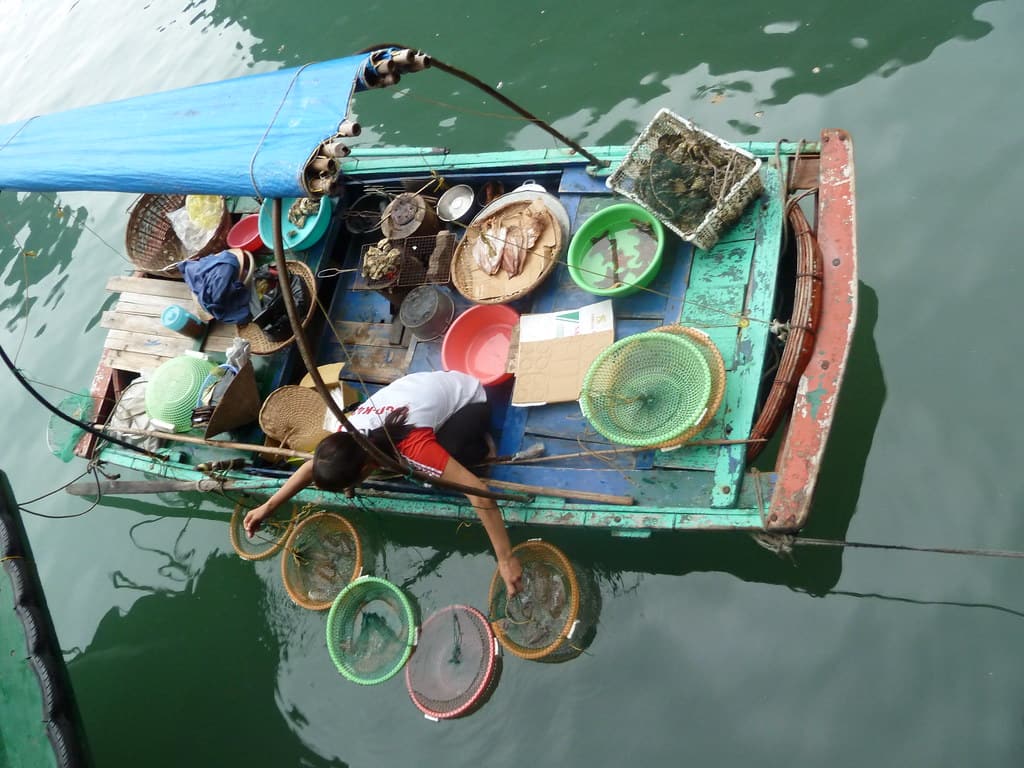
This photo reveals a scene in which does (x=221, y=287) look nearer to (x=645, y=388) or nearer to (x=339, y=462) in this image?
(x=339, y=462)

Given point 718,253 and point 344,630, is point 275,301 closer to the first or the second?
point 344,630

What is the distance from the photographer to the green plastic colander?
506cm

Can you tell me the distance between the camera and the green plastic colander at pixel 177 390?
5062 millimetres

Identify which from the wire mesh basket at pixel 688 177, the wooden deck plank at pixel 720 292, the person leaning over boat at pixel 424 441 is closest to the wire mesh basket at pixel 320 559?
the person leaning over boat at pixel 424 441

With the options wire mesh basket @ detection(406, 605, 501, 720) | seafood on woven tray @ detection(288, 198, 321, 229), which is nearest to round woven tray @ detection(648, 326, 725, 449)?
wire mesh basket @ detection(406, 605, 501, 720)

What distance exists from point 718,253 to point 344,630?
3.39m

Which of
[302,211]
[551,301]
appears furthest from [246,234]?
[551,301]

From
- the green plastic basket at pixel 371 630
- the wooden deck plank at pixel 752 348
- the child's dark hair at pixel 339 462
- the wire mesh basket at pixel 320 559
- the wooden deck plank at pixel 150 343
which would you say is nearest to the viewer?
the child's dark hair at pixel 339 462

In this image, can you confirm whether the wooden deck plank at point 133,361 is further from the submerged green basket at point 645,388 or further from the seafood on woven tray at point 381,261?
the submerged green basket at point 645,388

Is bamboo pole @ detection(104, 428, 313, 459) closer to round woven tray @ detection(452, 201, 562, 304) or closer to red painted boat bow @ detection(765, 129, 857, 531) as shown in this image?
round woven tray @ detection(452, 201, 562, 304)

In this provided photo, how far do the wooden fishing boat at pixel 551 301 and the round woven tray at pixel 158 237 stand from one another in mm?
814

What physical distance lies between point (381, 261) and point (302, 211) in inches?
41.0

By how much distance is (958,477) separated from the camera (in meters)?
3.87

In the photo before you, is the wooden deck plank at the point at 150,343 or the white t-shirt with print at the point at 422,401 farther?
the wooden deck plank at the point at 150,343
